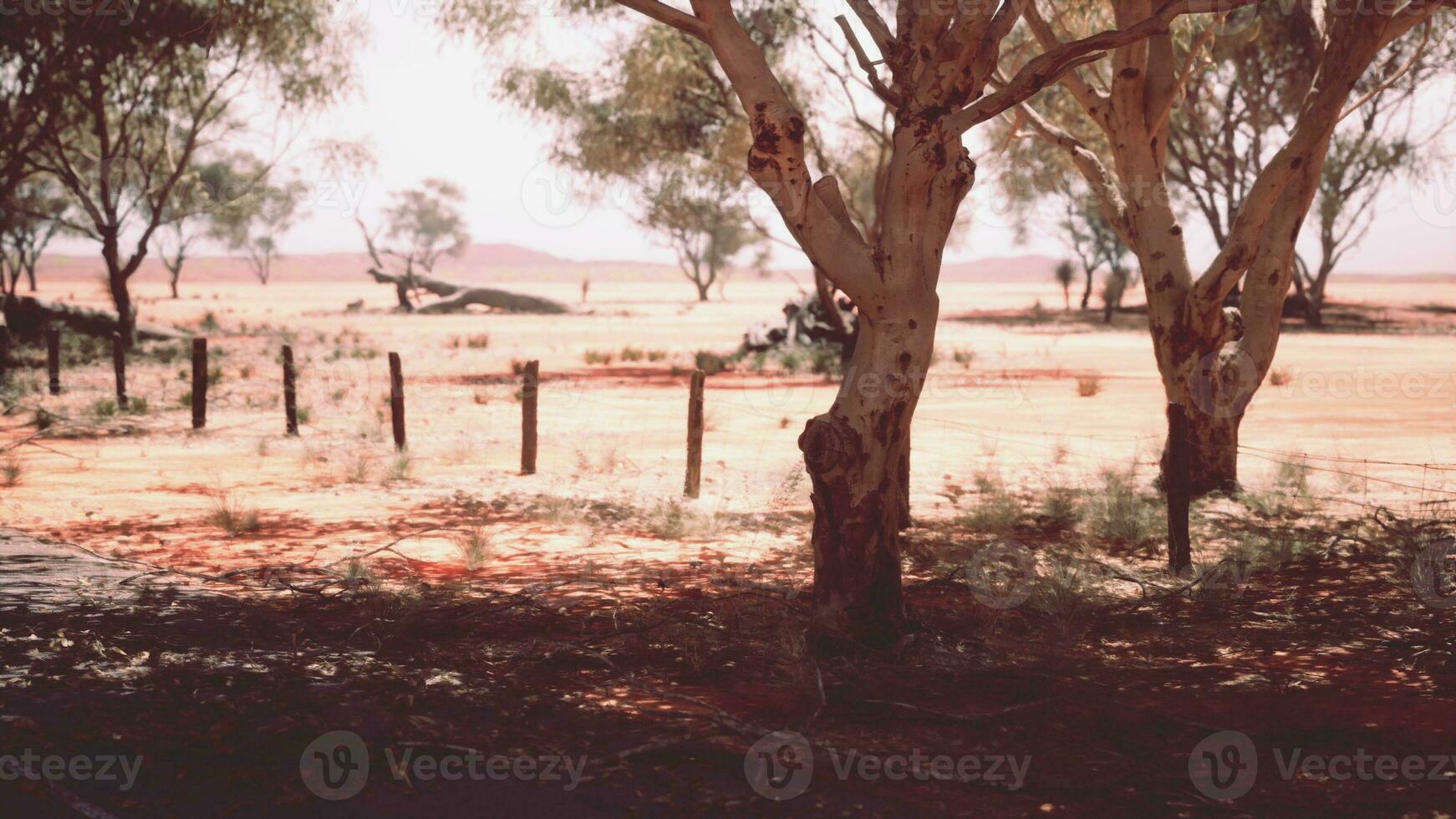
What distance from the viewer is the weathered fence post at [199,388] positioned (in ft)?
52.5

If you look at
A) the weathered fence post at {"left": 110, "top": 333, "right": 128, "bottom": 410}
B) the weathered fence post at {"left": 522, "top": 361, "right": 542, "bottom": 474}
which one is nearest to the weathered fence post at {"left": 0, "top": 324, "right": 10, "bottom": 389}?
the weathered fence post at {"left": 110, "top": 333, "right": 128, "bottom": 410}

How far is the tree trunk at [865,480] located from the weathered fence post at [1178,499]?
2992 mm

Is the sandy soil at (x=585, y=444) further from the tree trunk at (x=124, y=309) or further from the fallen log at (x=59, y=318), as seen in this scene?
the fallen log at (x=59, y=318)

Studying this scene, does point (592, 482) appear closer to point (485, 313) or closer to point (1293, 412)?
point (1293, 412)

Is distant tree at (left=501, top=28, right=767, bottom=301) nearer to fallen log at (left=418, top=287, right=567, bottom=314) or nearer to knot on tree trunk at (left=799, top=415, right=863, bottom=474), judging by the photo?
knot on tree trunk at (left=799, top=415, right=863, bottom=474)

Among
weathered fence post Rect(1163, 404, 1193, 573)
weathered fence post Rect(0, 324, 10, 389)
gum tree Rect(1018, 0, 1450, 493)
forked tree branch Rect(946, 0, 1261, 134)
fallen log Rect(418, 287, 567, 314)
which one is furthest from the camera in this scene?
fallen log Rect(418, 287, 567, 314)

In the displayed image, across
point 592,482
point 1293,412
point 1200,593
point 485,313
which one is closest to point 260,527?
point 592,482

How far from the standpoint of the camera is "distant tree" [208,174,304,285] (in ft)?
178

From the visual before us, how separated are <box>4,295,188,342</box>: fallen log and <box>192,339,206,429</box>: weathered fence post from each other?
49.5ft

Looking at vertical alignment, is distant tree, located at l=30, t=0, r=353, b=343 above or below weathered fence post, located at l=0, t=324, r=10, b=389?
above

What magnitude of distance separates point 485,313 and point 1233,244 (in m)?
45.7

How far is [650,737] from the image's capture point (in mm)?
5266

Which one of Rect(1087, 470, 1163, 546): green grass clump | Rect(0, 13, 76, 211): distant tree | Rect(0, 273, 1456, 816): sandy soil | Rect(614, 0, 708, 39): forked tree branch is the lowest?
Rect(0, 273, 1456, 816): sandy soil

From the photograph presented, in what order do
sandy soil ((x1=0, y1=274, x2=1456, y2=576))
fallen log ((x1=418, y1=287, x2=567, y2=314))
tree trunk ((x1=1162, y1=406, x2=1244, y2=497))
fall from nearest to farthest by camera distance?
sandy soil ((x1=0, y1=274, x2=1456, y2=576))
tree trunk ((x1=1162, y1=406, x2=1244, y2=497))
fallen log ((x1=418, y1=287, x2=567, y2=314))
